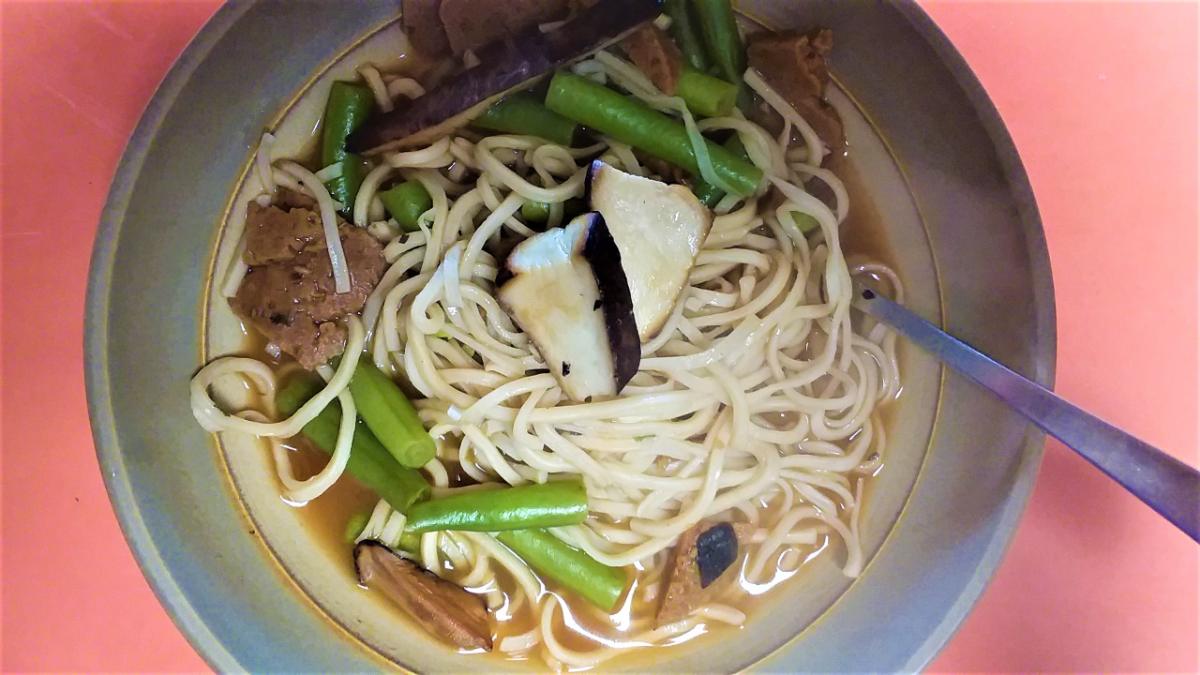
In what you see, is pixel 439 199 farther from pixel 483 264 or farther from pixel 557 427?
pixel 557 427

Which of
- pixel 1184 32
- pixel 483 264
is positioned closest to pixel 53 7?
pixel 483 264

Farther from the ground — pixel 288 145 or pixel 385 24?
pixel 385 24

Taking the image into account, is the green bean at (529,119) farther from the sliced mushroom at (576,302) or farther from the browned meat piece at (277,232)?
the browned meat piece at (277,232)

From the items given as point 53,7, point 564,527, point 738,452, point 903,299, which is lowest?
point 564,527

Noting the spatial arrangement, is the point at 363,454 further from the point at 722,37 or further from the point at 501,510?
the point at 722,37

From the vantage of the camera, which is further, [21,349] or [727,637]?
[727,637]

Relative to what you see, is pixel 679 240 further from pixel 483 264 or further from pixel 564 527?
pixel 564 527

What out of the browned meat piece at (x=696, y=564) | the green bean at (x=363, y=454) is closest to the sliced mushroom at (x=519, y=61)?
the green bean at (x=363, y=454)
